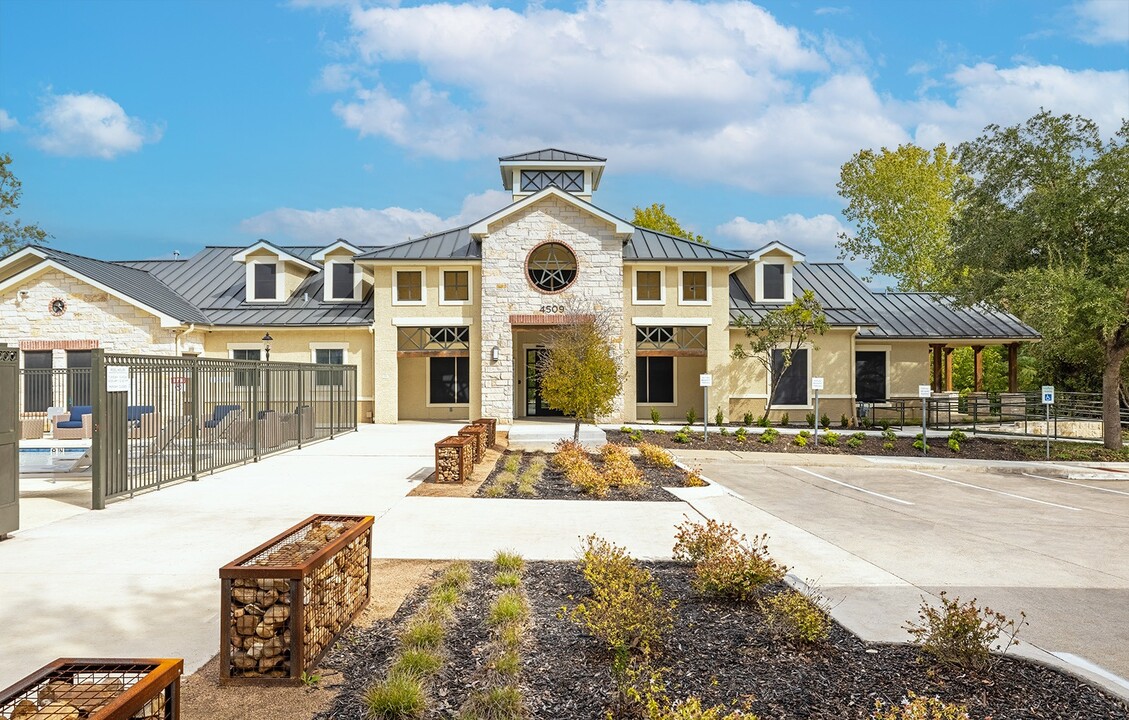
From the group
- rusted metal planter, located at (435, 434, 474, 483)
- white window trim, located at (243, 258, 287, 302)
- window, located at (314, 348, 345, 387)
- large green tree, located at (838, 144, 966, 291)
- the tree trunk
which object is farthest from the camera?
large green tree, located at (838, 144, 966, 291)

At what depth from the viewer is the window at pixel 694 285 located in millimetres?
27609

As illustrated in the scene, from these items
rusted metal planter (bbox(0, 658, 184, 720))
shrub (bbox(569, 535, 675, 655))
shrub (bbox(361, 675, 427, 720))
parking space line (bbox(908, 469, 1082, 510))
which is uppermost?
rusted metal planter (bbox(0, 658, 184, 720))

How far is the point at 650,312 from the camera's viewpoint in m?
27.4

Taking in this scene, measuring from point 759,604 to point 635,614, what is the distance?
126cm

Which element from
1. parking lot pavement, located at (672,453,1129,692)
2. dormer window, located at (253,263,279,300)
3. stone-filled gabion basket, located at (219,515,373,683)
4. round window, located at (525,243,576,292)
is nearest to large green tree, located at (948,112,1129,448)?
parking lot pavement, located at (672,453,1129,692)

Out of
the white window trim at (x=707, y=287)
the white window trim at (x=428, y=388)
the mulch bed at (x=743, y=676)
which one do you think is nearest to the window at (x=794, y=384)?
the white window trim at (x=707, y=287)

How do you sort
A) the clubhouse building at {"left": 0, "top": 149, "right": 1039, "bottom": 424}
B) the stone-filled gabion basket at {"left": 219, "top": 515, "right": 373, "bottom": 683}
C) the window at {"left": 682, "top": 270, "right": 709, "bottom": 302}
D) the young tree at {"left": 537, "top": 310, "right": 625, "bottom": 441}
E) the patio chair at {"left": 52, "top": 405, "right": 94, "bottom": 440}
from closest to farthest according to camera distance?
the stone-filled gabion basket at {"left": 219, "top": 515, "right": 373, "bottom": 683} → the young tree at {"left": 537, "top": 310, "right": 625, "bottom": 441} → the patio chair at {"left": 52, "top": 405, "right": 94, "bottom": 440} → the clubhouse building at {"left": 0, "top": 149, "right": 1039, "bottom": 424} → the window at {"left": 682, "top": 270, "right": 709, "bottom": 302}

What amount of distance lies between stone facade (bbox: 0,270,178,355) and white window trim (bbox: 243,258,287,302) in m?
4.38

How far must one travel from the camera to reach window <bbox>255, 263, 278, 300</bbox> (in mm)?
28875

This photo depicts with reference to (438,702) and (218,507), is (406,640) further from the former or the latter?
(218,507)

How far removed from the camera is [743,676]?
4.83m

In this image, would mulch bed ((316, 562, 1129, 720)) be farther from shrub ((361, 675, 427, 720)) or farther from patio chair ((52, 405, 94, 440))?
patio chair ((52, 405, 94, 440))

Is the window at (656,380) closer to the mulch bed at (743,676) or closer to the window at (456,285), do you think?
the window at (456,285)

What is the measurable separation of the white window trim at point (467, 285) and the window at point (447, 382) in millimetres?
2860
